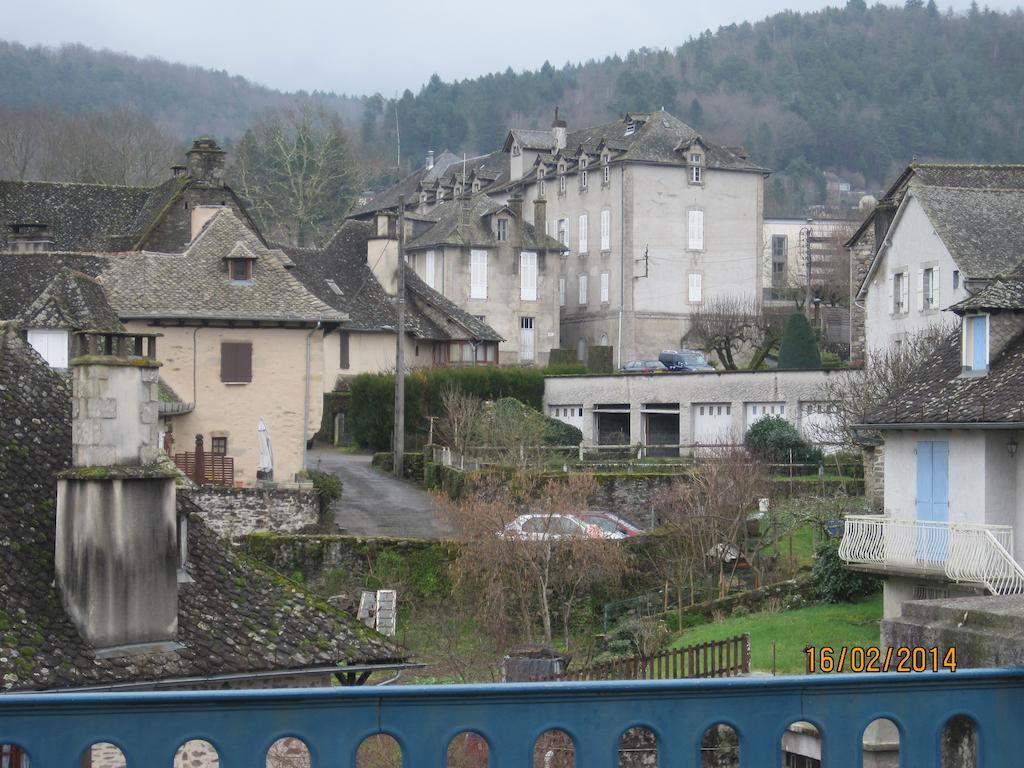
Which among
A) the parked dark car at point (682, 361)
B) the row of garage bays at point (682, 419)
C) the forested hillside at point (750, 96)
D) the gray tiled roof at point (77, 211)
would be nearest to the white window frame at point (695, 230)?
the parked dark car at point (682, 361)

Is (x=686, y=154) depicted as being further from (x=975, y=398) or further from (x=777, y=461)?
(x=975, y=398)

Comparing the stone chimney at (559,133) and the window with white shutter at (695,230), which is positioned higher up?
the stone chimney at (559,133)

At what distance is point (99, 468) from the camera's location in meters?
13.9

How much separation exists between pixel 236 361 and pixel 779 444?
56.9ft

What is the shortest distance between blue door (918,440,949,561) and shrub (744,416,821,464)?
20.1 m

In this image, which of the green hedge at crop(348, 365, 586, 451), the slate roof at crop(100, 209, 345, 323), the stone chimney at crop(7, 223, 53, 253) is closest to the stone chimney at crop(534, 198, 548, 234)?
the green hedge at crop(348, 365, 586, 451)

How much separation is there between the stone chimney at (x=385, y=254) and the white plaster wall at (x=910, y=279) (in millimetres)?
20343

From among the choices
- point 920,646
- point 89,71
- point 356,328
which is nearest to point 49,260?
point 356,328

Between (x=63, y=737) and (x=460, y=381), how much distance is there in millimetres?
45576

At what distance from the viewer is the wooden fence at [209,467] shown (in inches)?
1452

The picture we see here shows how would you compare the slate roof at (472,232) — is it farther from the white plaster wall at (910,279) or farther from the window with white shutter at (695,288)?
the white plaster wall at (910,279)

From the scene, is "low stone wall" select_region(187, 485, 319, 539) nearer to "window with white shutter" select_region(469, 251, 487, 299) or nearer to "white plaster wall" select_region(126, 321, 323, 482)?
"white plaster wall" select_region(126, 321, 323, 482)

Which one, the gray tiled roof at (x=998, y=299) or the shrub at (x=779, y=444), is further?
the shrub at (x=779, y=444)

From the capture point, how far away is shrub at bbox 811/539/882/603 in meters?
29.1
